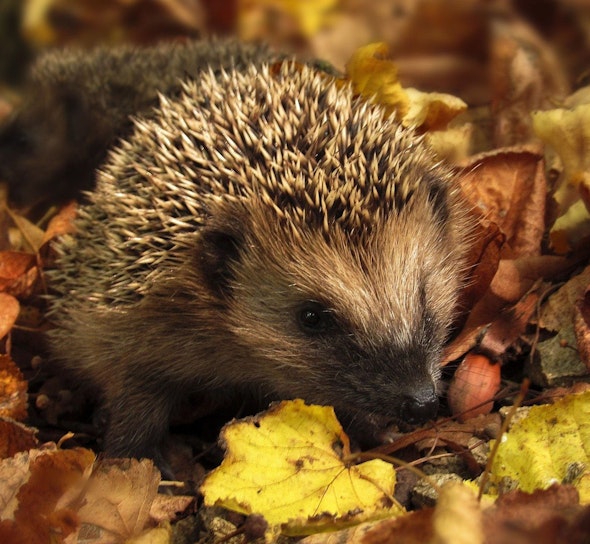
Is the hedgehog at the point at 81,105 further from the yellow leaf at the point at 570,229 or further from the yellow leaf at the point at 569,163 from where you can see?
the yellow leaf at the point at 570,229

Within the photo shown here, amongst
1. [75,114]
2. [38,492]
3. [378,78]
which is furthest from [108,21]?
[38,492]

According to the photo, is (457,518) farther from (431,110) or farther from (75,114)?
(75,114)

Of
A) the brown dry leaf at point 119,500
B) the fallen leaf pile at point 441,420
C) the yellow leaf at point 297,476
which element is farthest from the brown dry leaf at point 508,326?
the brown dry leaf at point 119,500

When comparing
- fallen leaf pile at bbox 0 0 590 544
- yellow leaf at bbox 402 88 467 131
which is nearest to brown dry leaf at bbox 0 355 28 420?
fallen leaf pile at bbox 0 0 590 544

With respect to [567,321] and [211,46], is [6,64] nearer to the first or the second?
[211,46]

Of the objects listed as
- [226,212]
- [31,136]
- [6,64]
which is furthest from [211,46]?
[6,64]

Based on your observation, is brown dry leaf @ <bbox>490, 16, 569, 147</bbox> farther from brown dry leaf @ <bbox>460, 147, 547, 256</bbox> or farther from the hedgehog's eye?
the hedgehog's eye
